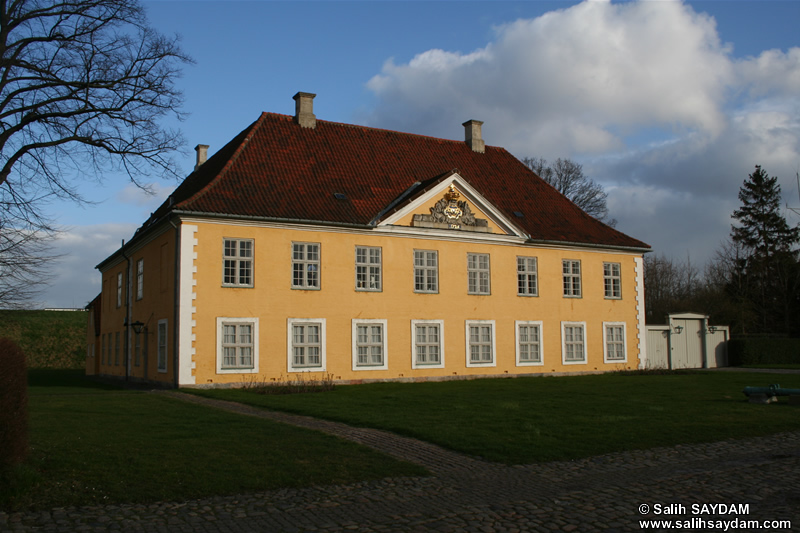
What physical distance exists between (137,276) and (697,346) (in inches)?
1099

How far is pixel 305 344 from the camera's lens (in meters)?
26.0

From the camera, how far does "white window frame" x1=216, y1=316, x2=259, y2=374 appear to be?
80.0 ft

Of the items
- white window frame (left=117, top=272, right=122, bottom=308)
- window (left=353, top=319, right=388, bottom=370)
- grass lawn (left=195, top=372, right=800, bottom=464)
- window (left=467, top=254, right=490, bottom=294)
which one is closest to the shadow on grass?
white window frame (left=117, top=272, right=122, bottom=308)

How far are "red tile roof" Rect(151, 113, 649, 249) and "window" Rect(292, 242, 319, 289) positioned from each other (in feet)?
3.56

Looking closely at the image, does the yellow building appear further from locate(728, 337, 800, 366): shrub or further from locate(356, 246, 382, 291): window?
locate(728, 337, 800, 366): shrub

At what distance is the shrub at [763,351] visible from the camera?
3941 cm

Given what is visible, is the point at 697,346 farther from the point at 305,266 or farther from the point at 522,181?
the point at 305,266

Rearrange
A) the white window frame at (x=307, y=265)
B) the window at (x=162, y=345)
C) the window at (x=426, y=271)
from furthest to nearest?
the window at (x=426, y=271) → the white window frame at (x=307, y=265) → the window at (x=162, y=345)

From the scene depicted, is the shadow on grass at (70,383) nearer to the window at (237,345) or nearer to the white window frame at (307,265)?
the window at (237,345)

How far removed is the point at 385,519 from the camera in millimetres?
7531

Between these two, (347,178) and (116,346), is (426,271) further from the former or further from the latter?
(116,346)

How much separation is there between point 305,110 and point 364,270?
7.72 metres

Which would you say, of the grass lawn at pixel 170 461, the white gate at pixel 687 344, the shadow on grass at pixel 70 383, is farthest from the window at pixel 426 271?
the grass lawn at pixel 170 461

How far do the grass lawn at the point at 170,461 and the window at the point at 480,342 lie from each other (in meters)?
16.1
